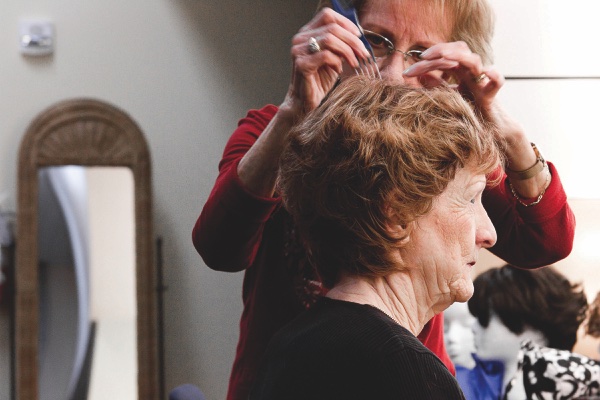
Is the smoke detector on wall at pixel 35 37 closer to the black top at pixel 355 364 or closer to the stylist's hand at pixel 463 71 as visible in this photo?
the stylist's hand at pixel 463 71

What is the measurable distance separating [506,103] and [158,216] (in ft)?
8.43

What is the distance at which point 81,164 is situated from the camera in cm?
429

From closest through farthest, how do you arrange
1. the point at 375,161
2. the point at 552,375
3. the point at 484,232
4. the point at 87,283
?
1. the point at 375,161
2. the point at 484,232
3. the point at 552,375
4. the point at 87,283

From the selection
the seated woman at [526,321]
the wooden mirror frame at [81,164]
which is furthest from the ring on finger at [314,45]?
the wooden mirror frame at [81,164]

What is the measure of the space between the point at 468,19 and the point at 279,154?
41 centimetres

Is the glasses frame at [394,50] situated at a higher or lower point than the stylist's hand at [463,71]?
higher

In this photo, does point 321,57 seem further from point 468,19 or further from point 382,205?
point 468,19

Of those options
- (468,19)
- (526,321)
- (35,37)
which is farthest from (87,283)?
(468,19)

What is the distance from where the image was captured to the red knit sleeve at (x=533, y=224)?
4.30 feet

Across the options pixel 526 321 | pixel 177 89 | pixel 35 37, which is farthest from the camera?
pixel 177 89

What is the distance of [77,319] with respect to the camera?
14.1ft

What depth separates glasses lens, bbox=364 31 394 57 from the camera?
4.17 ft

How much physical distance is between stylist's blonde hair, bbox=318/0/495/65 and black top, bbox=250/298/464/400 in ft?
1.72

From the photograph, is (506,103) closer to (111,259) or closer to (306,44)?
(306,44)
